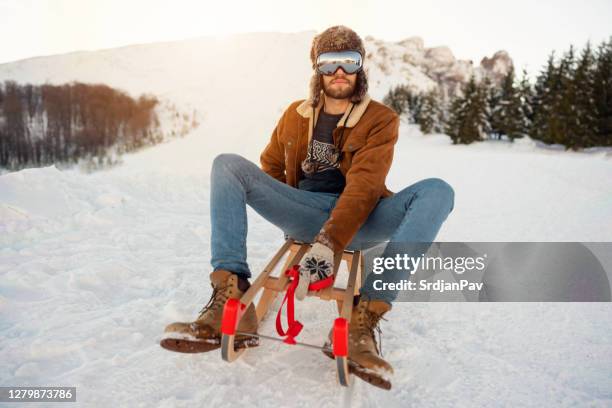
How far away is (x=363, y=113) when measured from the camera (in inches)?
92.1

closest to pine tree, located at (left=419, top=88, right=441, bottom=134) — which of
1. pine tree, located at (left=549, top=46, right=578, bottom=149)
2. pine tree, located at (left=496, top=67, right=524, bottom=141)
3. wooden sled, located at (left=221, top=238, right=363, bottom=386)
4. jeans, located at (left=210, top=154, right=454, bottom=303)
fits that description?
pine tree, located at (left=496, top=67, right=524, bottom=141)

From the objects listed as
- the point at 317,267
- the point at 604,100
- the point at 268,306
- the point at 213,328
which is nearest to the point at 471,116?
the point at 604,100

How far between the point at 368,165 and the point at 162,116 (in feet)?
44.1

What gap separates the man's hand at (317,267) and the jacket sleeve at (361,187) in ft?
0.16

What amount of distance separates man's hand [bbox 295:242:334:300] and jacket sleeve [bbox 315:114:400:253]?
1.9 inches

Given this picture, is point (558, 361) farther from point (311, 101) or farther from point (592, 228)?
point (592, 228)

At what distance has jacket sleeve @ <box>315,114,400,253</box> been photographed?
73.2 inches

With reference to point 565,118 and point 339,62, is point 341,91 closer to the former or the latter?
point 339,62

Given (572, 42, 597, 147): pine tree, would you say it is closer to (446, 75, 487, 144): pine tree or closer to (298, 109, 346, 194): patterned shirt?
(446, 75, 487, 144): pine tree

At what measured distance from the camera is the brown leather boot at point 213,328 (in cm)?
159

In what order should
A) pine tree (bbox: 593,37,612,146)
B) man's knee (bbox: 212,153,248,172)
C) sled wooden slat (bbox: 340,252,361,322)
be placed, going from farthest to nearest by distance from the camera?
pine tree (bbox: 593,37,612,146)
man's knee (bbox: 212,153,248,172)
sled wooden slat (bbox: 340,252,361,322)

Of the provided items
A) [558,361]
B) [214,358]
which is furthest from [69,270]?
[558,361]

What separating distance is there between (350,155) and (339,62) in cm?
60

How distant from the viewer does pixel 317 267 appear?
5.74ft
